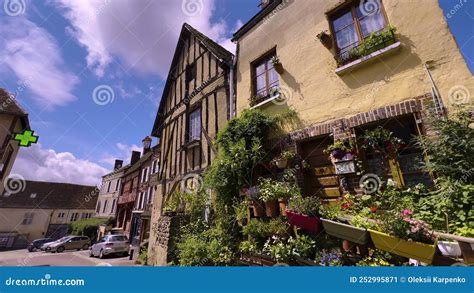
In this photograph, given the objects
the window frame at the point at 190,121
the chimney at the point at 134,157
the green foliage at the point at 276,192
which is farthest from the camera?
the chimney at the point at 134,157

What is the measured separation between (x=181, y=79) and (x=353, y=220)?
9.58m

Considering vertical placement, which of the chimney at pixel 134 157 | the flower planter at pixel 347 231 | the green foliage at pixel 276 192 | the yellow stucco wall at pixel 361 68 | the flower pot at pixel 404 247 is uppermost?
the chimney at pixel 134 157

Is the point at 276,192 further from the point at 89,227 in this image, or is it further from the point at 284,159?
the point at 89,227

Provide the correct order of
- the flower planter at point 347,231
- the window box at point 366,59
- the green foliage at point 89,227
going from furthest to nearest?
1. the green foliage at point 89,227
2. the window box at point 366,59
3. the flower planter at point 347,231

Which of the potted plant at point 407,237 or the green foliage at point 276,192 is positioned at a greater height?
the green foliage at point 276,192

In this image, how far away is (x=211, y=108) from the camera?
8.16 meters

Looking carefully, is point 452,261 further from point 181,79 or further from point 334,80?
point 181,79

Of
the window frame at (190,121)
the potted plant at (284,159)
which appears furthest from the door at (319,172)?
the window frame at (190,121)

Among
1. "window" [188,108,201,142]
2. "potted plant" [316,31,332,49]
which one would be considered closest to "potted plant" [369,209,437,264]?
"potted plant" [316,31,332,49]

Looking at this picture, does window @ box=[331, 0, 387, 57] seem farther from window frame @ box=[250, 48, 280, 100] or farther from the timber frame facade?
the timber frame facade

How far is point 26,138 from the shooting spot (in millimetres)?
5316

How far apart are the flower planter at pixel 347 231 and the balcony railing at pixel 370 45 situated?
328 cm

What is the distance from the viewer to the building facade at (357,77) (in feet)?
11.7

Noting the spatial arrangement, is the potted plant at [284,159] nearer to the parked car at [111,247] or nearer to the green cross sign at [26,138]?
the green cross sign at [26,138]
